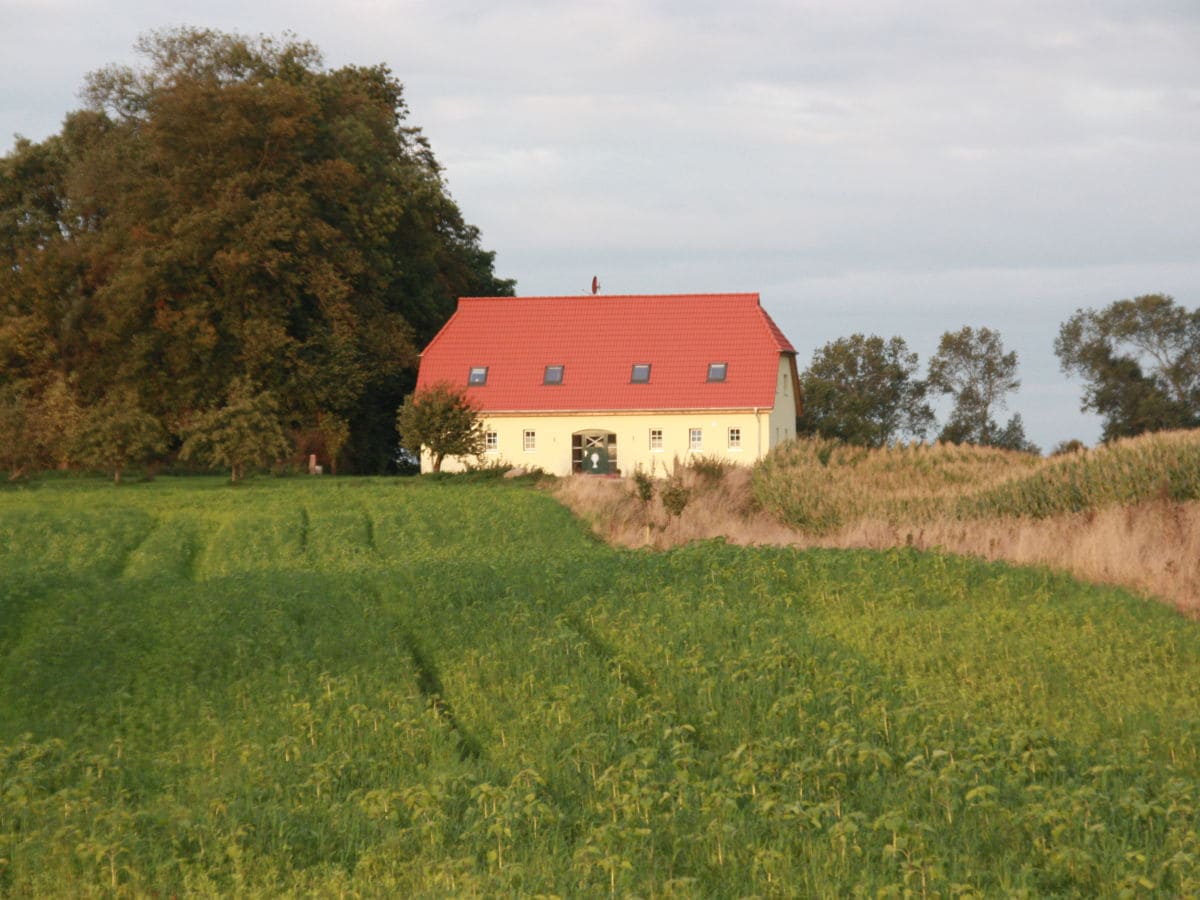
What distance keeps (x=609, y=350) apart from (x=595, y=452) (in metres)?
4.47

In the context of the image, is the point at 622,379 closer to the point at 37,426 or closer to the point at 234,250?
the point at 234,250

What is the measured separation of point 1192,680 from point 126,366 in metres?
43.2

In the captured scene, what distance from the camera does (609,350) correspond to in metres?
55.3

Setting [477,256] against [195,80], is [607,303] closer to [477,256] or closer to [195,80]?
[477,256]

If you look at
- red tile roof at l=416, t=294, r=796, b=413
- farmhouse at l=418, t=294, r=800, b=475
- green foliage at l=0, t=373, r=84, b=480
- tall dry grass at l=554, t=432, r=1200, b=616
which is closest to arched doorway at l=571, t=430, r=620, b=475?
farmhouse at l=418, t=294, r=800, b=475

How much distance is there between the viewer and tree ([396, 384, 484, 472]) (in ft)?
157

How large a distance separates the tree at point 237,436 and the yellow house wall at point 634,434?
7696mm

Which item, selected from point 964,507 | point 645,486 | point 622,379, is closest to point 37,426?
point 622,379

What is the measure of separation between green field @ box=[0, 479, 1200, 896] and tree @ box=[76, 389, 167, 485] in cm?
2413

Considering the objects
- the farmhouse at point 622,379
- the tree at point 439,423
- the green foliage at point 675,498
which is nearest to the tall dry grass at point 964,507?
the green foliage at point 675,498

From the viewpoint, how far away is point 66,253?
54031mm

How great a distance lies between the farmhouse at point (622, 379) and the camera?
172 feet

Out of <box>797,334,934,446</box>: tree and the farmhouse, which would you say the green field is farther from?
<box>797,334,934,446</box>: tree

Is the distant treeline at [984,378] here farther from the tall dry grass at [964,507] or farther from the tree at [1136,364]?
the tall dry grass at [964,507]
